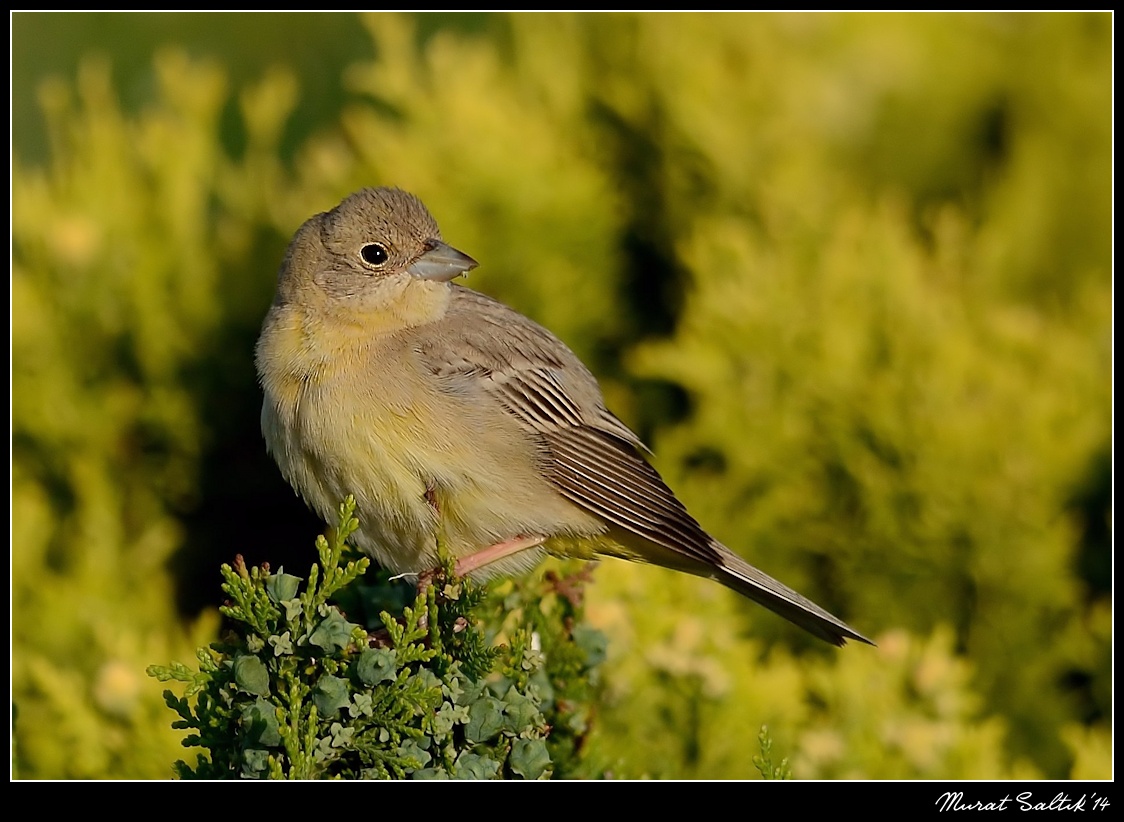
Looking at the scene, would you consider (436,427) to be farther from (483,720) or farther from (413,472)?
(483,720)

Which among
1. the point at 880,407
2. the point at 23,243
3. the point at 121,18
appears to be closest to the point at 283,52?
the point at 121,18

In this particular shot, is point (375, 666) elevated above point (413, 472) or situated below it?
below

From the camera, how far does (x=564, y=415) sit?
4.14 meters

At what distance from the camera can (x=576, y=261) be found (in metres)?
5.45

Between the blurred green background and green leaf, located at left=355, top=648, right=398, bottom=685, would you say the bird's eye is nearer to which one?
the blurred green background

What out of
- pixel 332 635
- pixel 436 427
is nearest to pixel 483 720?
pixel 332 635

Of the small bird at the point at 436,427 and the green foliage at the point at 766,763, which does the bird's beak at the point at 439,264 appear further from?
the green foliage at the point at 766,763

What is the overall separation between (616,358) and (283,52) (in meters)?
3.05

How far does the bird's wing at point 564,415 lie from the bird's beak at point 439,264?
18 cm

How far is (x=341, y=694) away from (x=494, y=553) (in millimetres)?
1124

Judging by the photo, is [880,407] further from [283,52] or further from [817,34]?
[283,52]

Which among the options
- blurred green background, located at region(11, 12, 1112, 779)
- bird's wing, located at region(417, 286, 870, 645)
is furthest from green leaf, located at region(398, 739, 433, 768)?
blurred green background, located at region(11, 12, 1112, 779)

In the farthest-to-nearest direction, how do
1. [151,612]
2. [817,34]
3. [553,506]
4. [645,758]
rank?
[817,34]
[151,612]
[645,758]
[553,506]

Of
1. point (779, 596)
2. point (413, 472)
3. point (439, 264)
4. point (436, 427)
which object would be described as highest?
point (439, 264)
